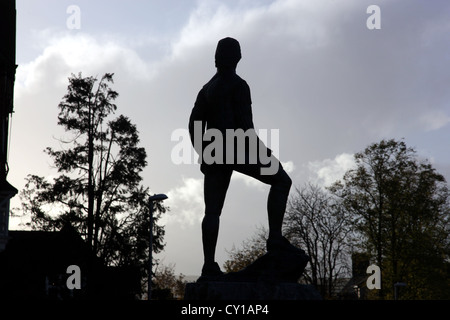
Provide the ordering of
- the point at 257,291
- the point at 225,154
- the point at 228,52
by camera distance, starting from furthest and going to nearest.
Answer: the point at 228,52, the point at 225,154, the point at 257,291

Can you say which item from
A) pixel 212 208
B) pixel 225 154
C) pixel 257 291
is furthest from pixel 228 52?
pixel 257 291

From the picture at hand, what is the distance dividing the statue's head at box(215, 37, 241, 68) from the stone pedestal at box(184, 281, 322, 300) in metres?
2.78

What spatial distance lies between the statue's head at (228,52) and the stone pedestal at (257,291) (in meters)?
2.78

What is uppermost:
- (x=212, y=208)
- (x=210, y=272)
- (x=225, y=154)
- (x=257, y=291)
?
(x=225, y=154)

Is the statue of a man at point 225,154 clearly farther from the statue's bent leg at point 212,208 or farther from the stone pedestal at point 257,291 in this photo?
the stone pedestal at point 257,291

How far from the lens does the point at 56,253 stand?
38969mm

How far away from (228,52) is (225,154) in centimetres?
132

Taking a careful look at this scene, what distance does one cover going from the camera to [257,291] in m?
7.59

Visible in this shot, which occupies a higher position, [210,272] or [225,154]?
[225,154]

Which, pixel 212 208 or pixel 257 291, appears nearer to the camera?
pixel 257 291

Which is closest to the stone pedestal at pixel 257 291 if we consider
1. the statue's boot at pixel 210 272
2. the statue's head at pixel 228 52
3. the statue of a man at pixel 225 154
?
the statue's boot at pixel 210 272

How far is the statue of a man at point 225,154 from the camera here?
820 cm

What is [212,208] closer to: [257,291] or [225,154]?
[225,154]

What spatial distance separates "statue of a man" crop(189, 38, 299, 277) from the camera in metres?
8.20
